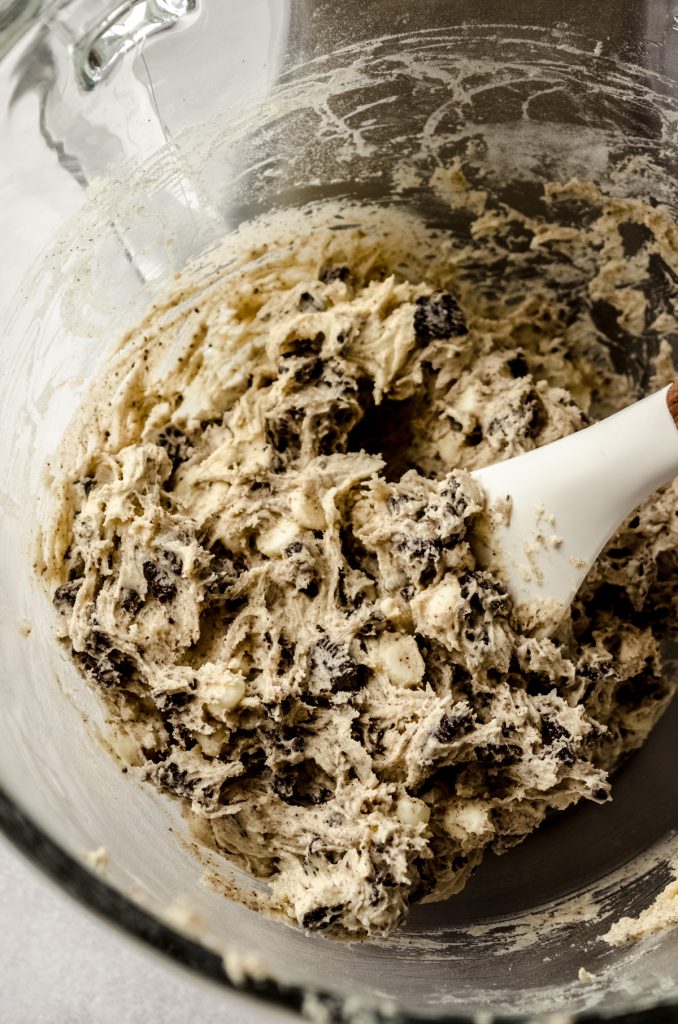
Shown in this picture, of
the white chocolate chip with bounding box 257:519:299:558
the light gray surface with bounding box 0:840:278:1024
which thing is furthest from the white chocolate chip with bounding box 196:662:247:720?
the light gray surface with bounding box 0:840:278:1024

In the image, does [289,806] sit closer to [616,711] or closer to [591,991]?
[591,991]

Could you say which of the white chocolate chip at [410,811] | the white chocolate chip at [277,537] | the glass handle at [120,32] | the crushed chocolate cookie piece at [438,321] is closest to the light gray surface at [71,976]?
the white chocolate chip at [410,811]

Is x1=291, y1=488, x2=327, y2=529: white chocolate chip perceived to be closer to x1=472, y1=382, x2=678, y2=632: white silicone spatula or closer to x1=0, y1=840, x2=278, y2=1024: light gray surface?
x1=472, y1=382, x2=678, y2=632: white silicone spatula

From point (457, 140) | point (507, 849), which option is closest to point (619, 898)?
point (507, 849)

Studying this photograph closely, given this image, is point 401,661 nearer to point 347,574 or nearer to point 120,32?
point 347,574

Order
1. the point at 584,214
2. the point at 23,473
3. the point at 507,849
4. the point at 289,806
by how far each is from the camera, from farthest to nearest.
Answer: the point at 584,214, the point at 507,849, the point at 23,473, the point at 289,806
